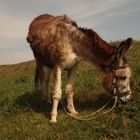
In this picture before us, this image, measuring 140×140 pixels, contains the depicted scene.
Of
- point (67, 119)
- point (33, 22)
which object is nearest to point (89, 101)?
point (67, 119)

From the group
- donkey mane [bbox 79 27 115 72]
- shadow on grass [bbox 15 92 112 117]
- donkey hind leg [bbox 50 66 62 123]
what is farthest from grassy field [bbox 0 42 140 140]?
donkey mane [bbox 79 27 115 72]

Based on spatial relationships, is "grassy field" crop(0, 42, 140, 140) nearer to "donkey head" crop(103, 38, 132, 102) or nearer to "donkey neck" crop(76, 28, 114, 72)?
"donkey head" crop(103, 38, 132, 102)

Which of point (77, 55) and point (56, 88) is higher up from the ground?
point (77, 55)

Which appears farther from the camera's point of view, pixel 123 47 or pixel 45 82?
pixel 45 82

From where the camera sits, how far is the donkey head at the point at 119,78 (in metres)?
10.2

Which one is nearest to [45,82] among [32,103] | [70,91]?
[32,103]

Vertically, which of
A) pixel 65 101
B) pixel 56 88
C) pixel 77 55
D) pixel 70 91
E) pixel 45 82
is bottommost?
pixel 65 101

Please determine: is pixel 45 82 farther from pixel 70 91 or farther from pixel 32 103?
pixel 70 91

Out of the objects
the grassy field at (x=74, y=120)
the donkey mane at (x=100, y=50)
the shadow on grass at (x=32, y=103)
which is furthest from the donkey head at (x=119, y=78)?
the shadow on grass at (x=32, y=103)

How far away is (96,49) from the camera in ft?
34.6

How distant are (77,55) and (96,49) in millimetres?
497

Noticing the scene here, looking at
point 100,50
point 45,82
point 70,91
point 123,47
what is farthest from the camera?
point 45,82

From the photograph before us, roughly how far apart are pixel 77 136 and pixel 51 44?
2.61m

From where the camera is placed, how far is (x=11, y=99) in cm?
1316
